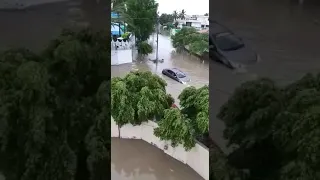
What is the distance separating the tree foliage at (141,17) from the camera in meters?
1.94

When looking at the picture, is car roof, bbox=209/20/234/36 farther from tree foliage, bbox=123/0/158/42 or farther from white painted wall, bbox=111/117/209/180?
white painted wall, bbox=111/117/209/180

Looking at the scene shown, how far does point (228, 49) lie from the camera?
1867 mm

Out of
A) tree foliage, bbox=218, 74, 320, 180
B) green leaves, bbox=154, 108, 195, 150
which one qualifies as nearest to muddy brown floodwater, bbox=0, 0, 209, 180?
green leaves, bbox=154, 108, 195, 150

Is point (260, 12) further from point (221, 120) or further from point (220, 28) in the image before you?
point (221, 120)

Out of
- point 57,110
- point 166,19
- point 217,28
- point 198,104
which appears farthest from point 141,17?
point 57,110

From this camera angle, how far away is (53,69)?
1942 mm

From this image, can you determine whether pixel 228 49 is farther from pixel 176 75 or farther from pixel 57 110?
pixel 57 110

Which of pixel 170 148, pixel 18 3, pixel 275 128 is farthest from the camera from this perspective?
pixel 170 148

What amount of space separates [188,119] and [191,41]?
1.32ft

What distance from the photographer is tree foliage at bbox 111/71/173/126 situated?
1991 millimetres

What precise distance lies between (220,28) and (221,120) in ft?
1.48

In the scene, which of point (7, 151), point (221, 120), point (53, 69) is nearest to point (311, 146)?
point (221, 120)

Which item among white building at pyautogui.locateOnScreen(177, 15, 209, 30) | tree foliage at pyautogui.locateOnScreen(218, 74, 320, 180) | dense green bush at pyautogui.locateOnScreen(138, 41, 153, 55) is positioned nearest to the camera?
tree foliage at pyautogui.locateOnScreen(218, 74, 320, 180)

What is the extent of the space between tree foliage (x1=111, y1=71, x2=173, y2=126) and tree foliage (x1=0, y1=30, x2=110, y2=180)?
0.31ft
